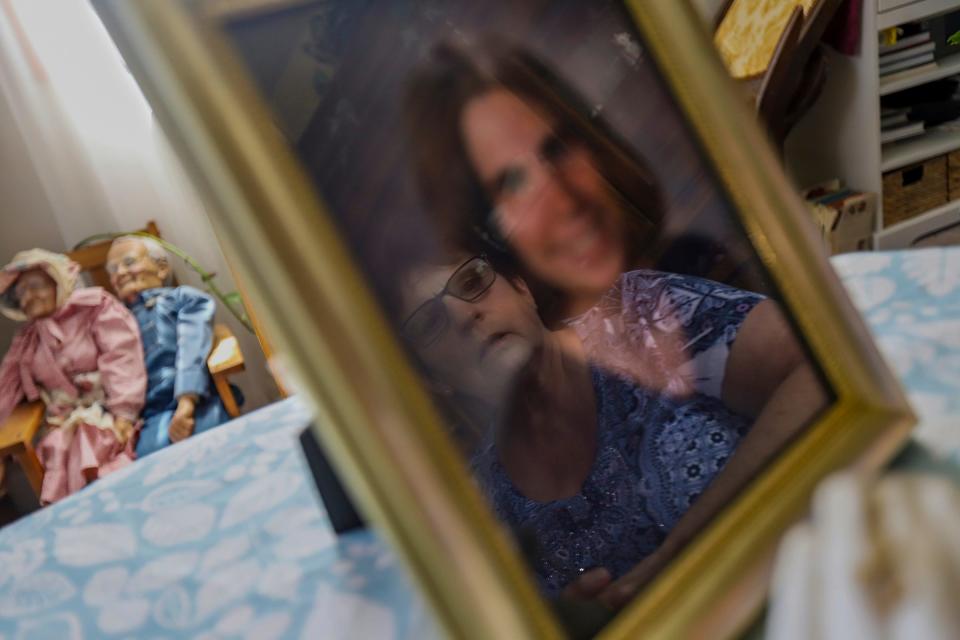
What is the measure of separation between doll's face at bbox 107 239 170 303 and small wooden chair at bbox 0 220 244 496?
0.13 metres

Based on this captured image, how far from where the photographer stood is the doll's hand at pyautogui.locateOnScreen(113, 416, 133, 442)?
1977mm

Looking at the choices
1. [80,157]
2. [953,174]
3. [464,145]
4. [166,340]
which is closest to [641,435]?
[464,145]

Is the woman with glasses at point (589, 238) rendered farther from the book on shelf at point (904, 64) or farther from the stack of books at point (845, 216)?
the book on shelf at point (904, 64)

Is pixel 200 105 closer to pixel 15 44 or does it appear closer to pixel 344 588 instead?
pixel 344 588

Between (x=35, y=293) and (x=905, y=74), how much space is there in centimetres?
265

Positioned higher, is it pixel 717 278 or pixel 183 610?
pixel 717 278

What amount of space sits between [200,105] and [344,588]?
1.42ft

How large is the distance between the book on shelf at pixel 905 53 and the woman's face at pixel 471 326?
2217 millimetres

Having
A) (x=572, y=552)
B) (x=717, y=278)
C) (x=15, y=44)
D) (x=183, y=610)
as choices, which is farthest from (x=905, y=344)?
(x=15, y=44)

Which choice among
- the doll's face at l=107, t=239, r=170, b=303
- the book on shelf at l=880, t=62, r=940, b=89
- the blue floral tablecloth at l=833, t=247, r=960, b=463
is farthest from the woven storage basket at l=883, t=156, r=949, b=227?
the doll's face at l=107, t=239, r=170, b=303

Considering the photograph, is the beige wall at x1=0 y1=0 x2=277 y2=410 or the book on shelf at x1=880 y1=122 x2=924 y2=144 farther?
the beige wall at x1=0 y1=0 x2=277 y2=410

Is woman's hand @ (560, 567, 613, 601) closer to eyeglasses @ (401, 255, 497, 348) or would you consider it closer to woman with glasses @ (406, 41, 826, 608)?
woman with glasses @ (406, 41, 826, 608)

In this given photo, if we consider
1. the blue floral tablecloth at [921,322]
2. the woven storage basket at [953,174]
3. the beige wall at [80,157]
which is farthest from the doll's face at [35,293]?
the woven storage basket at [953,174]

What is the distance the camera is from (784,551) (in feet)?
1.02
